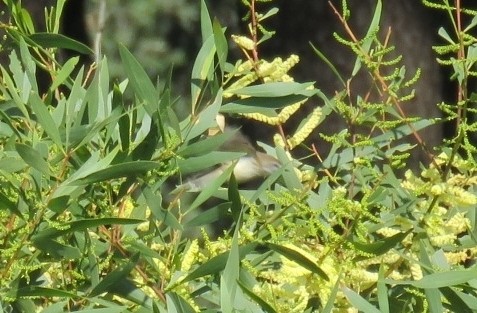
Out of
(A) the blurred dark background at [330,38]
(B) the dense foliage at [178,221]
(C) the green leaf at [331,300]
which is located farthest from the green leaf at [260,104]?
(A) the blurred dark background at [330,38]

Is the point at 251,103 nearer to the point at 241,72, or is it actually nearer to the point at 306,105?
the point at 241,72

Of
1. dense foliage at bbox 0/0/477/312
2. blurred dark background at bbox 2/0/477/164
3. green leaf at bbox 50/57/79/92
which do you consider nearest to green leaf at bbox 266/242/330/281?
dense foliage at bbox 0/0/477/312

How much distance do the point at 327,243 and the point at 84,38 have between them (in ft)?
9.22

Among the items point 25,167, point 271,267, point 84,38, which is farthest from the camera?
point 84,38

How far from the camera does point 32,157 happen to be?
0.64m

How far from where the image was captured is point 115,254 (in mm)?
726

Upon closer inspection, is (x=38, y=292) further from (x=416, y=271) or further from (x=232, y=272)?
(x=416, y=271)

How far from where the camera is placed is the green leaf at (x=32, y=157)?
0.63m

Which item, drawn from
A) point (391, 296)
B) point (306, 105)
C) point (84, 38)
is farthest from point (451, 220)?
point (84, 38)

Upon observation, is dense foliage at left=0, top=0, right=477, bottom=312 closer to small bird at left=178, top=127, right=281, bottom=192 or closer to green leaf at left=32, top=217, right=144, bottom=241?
green leaf at left=32, top=217, right=144, bottom=241

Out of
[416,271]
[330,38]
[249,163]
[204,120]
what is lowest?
[249,163]

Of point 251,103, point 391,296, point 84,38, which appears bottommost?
point 84,38

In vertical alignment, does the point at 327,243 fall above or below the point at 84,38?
above

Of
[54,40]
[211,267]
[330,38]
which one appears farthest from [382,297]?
[330,38]
